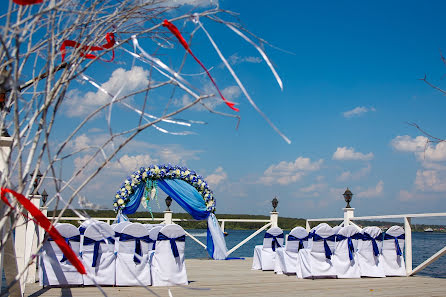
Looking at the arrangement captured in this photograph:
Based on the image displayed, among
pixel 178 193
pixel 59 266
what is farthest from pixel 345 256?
pixel 178 193

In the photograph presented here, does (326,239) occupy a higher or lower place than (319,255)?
higher

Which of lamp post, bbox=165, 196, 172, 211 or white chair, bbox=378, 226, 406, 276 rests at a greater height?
lamp post, bbox=165, 196, 172, 211

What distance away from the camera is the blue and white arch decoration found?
10234 millimetres

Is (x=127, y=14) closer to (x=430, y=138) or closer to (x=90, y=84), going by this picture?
(x=90, y=84)

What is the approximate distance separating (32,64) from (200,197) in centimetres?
914

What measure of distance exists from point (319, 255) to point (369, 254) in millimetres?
914

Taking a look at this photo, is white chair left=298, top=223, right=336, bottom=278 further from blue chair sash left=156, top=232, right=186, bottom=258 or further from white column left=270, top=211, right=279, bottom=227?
white column left=270, top=211, right=279, bottom=227

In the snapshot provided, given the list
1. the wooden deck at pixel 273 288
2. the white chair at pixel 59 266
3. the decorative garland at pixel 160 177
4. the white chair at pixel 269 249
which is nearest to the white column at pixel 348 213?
the white chair at pixel 269 249

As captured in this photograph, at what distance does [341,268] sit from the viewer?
6.98 m

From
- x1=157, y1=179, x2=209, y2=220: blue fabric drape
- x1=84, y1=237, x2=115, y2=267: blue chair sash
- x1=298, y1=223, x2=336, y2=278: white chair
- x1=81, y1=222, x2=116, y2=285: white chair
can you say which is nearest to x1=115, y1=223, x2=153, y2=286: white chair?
x1=81, y1=222, x2=116, y2=285: white chair

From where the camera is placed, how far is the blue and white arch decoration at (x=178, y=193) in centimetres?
1023

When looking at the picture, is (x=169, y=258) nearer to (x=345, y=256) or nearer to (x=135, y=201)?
(x=345, y=256)

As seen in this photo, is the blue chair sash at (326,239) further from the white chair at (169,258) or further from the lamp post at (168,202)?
the lamp post at (168,202)

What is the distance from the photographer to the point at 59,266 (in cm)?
560
